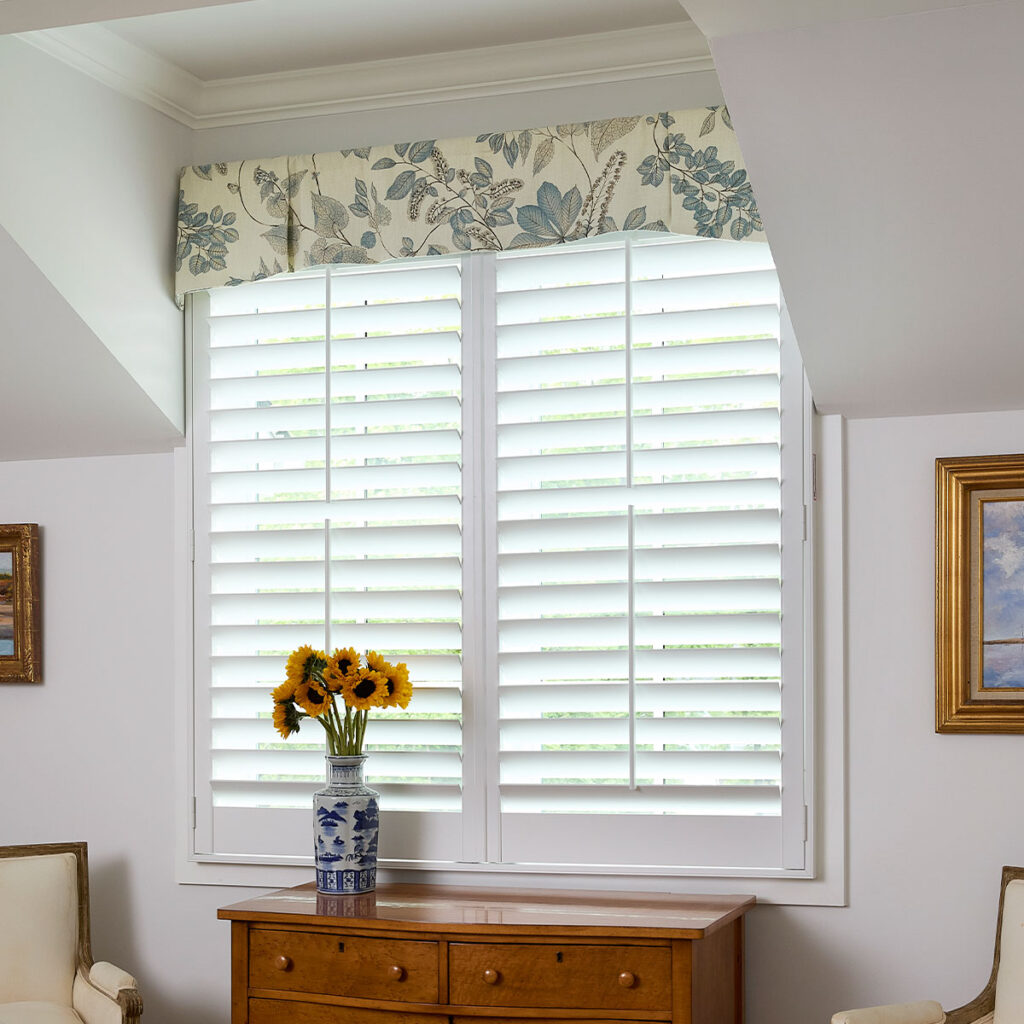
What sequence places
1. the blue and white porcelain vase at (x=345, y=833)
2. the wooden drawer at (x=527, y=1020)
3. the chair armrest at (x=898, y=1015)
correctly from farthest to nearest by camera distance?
the blue and white porcelain vase at (x=345, y=833)
the wooden drawer at (x=527, y=1020)
the chair armrest at (x=898, y=1015)

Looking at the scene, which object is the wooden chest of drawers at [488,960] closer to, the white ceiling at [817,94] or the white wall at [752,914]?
the white wall at [752,914]

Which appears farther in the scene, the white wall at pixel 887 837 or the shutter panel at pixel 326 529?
the shutter panel at pixel 326 529

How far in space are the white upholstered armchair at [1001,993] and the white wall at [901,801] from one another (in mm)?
173

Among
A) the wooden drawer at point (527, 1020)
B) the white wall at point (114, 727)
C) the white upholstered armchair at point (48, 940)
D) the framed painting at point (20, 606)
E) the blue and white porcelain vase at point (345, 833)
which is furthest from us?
the framed painting at point (20, 606)

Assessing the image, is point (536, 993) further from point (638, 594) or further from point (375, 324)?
point (375, 324)

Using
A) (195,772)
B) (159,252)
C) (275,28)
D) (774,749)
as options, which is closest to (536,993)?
(774,749)

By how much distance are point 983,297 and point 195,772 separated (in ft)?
6.95

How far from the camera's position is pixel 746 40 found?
6.33ft

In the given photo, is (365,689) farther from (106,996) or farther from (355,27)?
(355,27)

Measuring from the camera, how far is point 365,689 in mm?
2869

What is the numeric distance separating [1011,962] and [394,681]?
1368 mm

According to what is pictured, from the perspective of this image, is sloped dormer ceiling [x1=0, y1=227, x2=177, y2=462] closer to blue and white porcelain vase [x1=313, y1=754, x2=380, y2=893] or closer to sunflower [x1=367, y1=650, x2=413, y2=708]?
sunflower [x1=367, y1=650, x2=413, y2=708]

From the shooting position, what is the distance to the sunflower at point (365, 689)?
2.86 m

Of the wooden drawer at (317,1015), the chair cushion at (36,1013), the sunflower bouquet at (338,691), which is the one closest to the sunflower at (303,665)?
the sunflower bouquet at (338,691)
